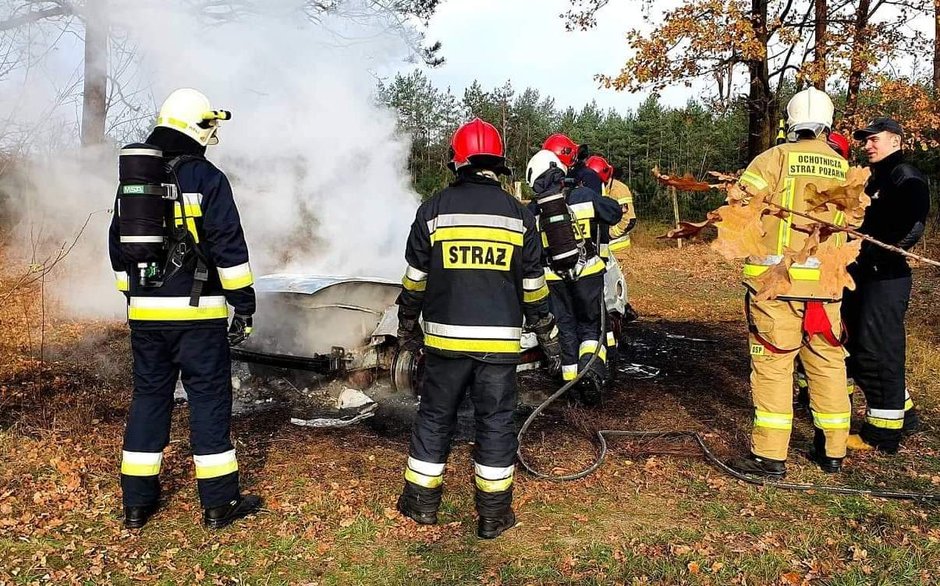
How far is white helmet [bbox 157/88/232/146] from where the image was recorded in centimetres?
355

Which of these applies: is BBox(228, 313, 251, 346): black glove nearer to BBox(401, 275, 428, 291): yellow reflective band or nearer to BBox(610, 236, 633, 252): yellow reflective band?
BBox(401, 275, 428, 291): yellow reflective band

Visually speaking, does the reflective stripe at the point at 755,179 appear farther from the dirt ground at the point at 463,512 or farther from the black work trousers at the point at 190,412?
the black work trousers at the point at 190,412

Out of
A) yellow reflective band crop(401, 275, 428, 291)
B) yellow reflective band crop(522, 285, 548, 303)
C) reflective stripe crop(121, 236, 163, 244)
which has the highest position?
reflective stripe crop(121, 236, 163, 244)

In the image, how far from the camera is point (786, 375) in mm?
4082

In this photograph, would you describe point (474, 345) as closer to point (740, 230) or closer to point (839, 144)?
point (740, 230)

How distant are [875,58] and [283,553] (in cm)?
1334

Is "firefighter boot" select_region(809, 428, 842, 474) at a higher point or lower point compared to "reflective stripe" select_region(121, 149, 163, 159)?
lower

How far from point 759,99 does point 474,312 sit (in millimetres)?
13669

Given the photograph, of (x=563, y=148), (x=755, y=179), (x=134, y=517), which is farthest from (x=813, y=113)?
(x=134, y=517)

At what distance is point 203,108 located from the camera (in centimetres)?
365

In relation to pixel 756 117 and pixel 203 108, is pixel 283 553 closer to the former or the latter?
pixel 203 108

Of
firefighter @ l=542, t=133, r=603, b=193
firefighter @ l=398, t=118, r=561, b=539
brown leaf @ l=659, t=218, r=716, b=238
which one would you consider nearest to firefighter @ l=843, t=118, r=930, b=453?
firefighter @ l=542, t=133, r=603, b=193

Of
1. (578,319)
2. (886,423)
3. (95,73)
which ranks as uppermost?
(95,73)

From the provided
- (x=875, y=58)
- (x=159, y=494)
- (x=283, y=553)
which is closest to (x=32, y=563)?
(x=159, y=494)
